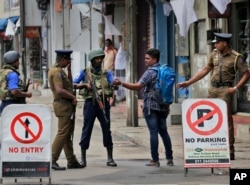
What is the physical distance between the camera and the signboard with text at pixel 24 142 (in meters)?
10.3

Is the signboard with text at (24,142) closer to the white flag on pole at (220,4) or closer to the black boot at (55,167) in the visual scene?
the black boot at (55,167)

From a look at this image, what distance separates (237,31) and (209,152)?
5.83 meters

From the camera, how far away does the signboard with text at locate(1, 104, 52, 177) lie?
33.9ft

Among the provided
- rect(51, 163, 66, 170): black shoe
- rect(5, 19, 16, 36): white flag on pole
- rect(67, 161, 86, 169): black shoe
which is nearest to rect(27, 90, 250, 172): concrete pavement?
rect(67, 161, 86, 169): black shoe

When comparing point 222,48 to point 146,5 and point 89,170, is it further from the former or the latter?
point 146,5

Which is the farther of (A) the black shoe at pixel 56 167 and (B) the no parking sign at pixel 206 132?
(A) the black shoe at pixel 56 167

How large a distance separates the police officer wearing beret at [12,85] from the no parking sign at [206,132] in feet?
8.13

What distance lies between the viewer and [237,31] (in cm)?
1627

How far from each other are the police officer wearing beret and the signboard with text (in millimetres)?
1215

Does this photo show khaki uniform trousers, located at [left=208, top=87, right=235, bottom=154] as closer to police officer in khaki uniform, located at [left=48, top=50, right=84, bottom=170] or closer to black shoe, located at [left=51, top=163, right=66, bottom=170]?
police officer in khaki uniform, located at [left=48, top=50, right=84, bottom=170]

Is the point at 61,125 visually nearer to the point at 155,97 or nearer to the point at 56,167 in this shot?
the point at 56,167

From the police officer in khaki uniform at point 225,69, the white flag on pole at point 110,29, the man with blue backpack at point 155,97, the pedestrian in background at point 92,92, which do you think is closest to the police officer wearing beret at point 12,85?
the pedestrian in background at point 92,92

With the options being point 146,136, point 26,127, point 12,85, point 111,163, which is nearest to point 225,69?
point 111,163

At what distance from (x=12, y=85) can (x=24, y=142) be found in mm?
1458
